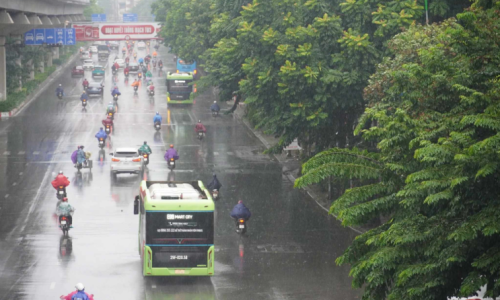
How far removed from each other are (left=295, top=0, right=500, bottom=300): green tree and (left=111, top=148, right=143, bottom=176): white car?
86.6ft

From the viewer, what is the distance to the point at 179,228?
74.0ft

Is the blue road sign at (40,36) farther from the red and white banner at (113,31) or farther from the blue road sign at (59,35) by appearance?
the red and white banner at (113,31)

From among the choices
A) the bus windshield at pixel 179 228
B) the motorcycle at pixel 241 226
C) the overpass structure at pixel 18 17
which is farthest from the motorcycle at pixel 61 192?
the overpass structure at pixel 18 17

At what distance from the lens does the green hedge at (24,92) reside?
207ft

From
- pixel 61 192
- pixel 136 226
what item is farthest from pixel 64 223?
pixel 61 192

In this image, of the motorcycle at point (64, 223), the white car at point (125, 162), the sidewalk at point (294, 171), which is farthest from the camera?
the white car at point (125, 162)

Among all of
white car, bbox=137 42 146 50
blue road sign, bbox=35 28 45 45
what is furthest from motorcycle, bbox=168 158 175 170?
white car, bbox=137 42 146 50

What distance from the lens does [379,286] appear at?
14219 mm

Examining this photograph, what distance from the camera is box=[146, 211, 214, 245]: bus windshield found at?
22.5m

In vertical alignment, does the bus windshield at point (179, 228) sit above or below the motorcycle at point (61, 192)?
above

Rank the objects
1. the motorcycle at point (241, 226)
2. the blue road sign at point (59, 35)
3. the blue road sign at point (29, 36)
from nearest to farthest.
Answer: the motorcycle at point (241, 226), the blue road sign at point (29, 36), the blue road sign at point (59, 35)

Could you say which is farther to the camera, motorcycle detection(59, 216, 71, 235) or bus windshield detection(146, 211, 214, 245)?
motorcycle detection(59, 216, 71, 235)

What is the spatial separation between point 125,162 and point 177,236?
780 inches

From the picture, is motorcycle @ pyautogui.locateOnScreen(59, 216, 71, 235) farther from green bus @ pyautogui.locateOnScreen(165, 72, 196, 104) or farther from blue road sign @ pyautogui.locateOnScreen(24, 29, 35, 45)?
green bus @ pyautogui.locateOnScreen(165, 72, 196, 104)
